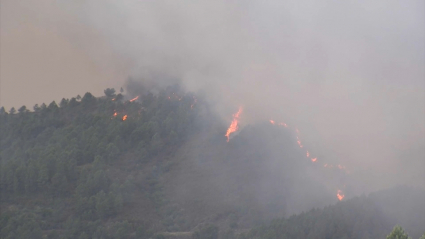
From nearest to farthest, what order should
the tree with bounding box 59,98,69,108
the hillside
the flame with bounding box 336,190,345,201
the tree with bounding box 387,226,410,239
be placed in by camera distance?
1. the tree with bounding box 387,226,410,239
2. the hillside
3. the flame with bounding box 336,190,345,201
4. the tree with bounding box 59,98,69,108

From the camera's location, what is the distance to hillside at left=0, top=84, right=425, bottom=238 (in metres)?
55.8

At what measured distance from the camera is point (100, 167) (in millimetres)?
66125

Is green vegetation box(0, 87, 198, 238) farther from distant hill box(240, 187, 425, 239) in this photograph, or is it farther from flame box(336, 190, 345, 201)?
flame box(336, 190, 345, 201)

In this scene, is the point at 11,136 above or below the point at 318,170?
above

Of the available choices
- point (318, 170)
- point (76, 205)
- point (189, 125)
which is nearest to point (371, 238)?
Result: point (318, 170)

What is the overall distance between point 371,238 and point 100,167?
2887cm

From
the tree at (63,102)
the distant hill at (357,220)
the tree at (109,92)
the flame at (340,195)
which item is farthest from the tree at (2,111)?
the flame at (340,195)

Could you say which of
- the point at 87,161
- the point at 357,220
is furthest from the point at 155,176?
the point at 357,220

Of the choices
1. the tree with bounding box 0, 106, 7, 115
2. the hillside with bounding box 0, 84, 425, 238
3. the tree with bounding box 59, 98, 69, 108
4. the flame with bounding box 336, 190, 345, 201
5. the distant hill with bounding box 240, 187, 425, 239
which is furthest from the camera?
the tree with bounding box 59, 98, 69, 108

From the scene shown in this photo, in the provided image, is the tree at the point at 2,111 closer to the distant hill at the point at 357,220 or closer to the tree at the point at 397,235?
the distant hill at the point at 357,220

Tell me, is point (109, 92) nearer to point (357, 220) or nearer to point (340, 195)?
point (340, 195)

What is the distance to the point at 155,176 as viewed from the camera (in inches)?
2773

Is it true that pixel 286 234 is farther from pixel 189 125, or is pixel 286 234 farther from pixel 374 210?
pixel 189 125

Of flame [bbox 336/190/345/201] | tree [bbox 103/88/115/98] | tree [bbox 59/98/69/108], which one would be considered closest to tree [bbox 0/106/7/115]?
tree [bbox 59/98/69/108]
